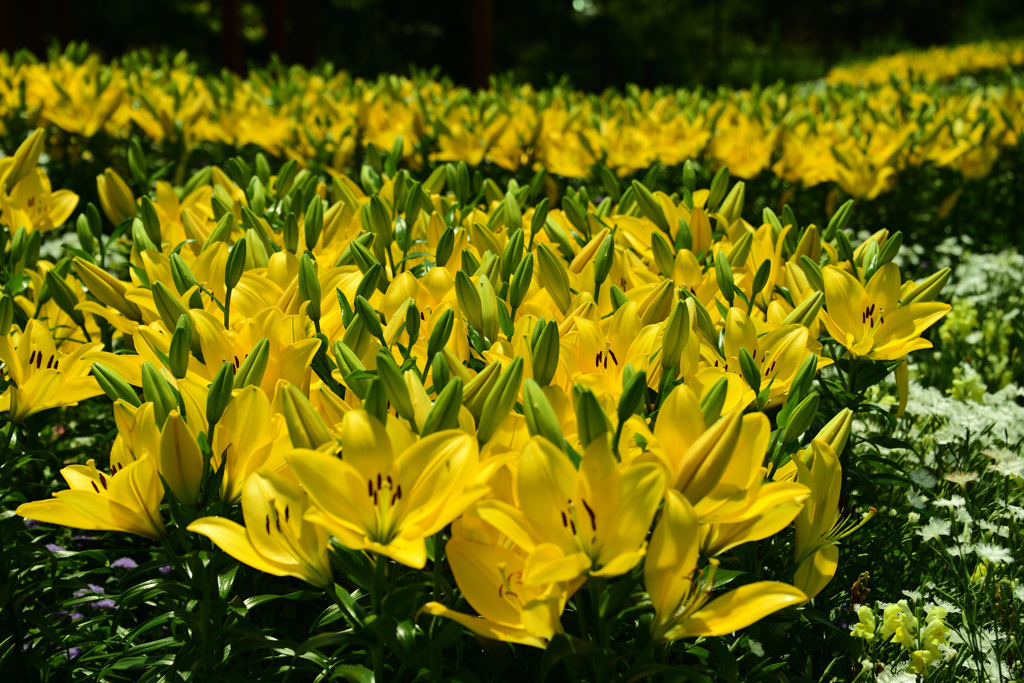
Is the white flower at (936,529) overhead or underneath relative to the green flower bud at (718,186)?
underneath

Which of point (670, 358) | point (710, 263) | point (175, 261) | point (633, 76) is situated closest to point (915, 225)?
point (710, 263)

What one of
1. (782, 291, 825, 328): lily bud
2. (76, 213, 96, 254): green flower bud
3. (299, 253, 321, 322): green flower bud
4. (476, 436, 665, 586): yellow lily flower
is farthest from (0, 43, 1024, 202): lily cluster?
(476, 436, 665, 586): yellow lily flower

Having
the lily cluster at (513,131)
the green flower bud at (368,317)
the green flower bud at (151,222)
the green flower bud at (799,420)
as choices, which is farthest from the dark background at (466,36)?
the green flower bud at (799,420)

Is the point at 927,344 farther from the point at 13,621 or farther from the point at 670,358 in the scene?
the point at 13,621

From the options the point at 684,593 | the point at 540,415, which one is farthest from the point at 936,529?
the point at 540,415

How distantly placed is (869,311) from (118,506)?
1.34 metres

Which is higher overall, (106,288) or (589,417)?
(106,288)

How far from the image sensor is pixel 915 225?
12.9 ft

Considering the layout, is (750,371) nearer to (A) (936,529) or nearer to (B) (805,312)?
(B) (805,312)

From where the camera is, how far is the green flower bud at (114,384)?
1308 millimetres

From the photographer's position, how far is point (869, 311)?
1594 millimetres

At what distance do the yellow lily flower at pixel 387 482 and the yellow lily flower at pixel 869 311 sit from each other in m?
0.87

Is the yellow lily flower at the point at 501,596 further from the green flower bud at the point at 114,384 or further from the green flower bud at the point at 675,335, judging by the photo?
the green flower bud at the point at 114,384

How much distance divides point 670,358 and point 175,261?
3.19ft
